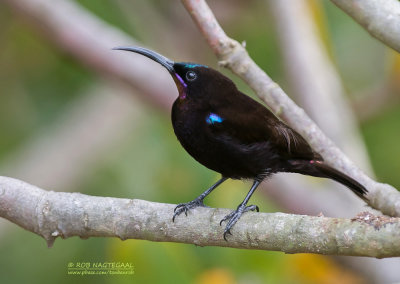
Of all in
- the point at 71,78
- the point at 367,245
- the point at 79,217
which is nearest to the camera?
the point at 367,245

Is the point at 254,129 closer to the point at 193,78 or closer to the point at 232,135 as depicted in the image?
the point at 232,135

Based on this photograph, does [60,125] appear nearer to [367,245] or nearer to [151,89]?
[151,89]

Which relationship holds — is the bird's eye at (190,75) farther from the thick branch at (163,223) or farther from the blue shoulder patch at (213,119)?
the thick branch at (163,223)

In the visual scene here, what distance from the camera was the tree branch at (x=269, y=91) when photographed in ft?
12.8

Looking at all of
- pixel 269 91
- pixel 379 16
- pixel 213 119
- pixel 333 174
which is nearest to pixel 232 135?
pixel 213 119

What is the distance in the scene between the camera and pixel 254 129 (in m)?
3.82

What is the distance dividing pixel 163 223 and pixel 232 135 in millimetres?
697

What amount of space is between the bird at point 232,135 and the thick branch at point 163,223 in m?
0.33

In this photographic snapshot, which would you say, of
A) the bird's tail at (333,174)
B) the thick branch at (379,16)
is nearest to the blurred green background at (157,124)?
the bird's tail at (333,174)

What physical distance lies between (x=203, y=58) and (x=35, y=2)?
79.4 inches

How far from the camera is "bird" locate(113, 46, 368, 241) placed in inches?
148

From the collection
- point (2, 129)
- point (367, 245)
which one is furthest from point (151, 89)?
point (367, 245)

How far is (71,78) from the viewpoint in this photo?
8336mm

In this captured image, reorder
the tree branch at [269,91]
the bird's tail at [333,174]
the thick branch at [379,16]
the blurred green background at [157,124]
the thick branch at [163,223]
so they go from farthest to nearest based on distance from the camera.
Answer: the blurred green background at [157,124] → the tree branch at [269,91] → the bird's tail at [333,174] → the thick branch at [379,16] → the thick branch at [163,223]
